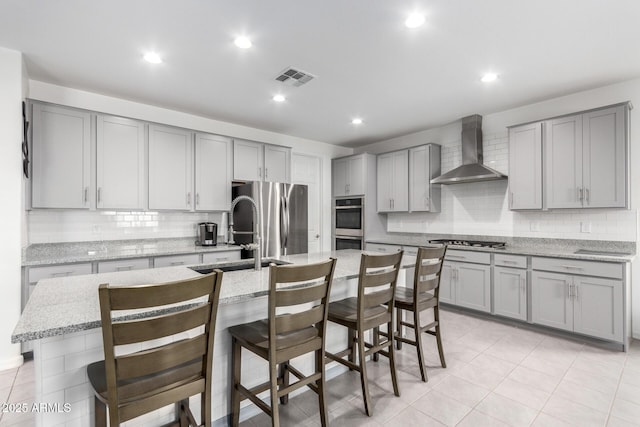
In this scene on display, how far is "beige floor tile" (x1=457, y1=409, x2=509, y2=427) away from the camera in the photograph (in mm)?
1950

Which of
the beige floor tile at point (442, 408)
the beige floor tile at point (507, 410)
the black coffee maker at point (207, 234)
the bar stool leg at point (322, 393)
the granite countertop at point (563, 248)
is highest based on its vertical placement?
the black coffee maker at point (207, 234)

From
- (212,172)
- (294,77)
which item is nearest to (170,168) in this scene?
(212,172)

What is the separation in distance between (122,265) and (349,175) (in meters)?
3.75

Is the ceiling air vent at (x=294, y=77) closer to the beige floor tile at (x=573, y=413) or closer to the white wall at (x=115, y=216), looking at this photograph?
the white wall at (x=115, y=216)

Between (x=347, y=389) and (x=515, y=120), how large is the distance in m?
3.90

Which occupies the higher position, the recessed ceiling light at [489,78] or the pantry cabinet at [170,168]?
the recessed ceiling light at [489,78]

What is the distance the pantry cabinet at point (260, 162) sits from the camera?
449 centimetres

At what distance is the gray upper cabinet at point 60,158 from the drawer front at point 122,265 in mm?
704

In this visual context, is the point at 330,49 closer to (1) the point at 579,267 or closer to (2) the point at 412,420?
(2) the point at 412,420

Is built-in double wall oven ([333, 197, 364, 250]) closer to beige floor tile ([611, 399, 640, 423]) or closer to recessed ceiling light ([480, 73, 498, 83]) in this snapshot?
recessed ceiling light ([480, 73, 498, 83])

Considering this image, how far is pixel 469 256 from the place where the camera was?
4.04m

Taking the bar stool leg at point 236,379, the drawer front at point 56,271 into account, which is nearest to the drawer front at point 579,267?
the bar stool leg at point 236,379

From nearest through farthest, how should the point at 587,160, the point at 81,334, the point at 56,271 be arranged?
the point at 81,334
the point at 56,271
the point at 587,160

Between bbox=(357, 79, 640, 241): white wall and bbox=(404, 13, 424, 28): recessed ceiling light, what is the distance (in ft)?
8.55
